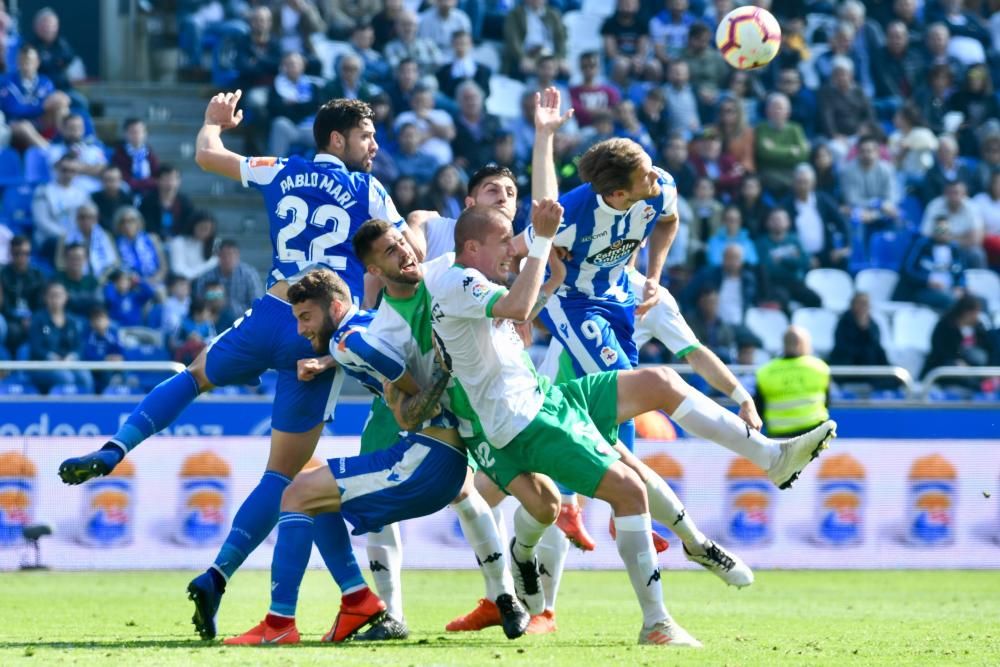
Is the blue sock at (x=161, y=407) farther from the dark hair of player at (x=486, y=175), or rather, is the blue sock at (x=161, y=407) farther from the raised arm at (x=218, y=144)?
the dark hair of player at (x=486, y=175)

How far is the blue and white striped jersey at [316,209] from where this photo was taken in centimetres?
893

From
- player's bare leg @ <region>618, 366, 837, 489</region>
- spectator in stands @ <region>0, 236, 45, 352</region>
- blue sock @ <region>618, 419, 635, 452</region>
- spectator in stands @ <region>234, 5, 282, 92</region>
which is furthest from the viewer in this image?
spectator in stands @ <region>234, 5, 282, 92</region>

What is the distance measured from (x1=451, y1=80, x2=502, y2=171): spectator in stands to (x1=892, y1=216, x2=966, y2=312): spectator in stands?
5.10 metres

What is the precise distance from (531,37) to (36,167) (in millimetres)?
6506

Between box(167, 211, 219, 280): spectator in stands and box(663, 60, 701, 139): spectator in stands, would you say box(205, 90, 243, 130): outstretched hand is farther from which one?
box(663, 60, 701, 139): spectator in stands

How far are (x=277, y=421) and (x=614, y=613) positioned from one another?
289 cm

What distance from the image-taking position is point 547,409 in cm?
779

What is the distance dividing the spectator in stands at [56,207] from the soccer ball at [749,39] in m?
8.64

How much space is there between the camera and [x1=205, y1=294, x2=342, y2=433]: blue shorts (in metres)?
8.66

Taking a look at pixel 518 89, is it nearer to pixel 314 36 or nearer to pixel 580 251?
pixel 314 36

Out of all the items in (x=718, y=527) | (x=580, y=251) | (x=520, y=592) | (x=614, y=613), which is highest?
(x=580, y=251)

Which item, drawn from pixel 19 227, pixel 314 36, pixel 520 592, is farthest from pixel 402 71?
pixel 520 592

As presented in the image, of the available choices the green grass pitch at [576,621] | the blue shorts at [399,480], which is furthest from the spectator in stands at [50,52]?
the blue shorts at [399,480]

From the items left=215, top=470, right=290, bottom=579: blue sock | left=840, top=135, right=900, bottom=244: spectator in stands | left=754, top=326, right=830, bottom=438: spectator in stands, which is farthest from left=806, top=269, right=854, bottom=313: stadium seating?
left=215, top=470, right=290, bottom=579: blue sock
